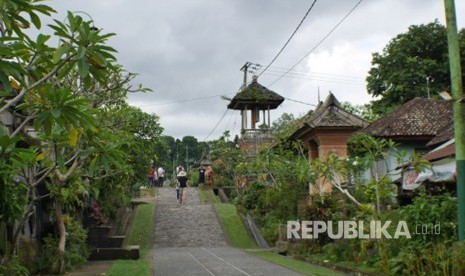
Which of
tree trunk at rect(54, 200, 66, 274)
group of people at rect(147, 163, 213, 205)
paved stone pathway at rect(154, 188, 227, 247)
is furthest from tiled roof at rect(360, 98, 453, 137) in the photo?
tree trunk at rect(54, 200, 66, 274)

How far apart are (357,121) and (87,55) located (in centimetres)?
1327

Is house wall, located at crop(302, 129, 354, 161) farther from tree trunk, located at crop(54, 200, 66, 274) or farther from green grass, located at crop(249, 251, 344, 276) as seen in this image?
tree trunk, located at crop(54, 200, 66, 274)

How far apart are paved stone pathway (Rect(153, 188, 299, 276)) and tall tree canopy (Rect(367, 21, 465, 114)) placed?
13.3m

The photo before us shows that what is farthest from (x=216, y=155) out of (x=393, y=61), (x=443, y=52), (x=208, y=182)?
(x=443, y=52)

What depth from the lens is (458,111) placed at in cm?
884

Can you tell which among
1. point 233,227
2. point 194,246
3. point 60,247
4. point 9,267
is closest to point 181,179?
point 233,227

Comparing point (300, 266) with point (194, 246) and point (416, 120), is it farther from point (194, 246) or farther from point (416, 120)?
point (416, 120)

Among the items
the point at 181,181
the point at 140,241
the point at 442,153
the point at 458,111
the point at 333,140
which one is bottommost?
the point at 140,241

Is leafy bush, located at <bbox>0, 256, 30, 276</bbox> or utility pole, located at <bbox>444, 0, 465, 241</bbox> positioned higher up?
utility pole, located at <bbox>444, 0, 465, 241</bbox>

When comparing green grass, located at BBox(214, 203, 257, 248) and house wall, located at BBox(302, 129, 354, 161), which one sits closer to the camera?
house wall, located at BBox(302, 129, 354, 161)

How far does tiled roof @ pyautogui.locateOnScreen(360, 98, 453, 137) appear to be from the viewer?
23.9 m

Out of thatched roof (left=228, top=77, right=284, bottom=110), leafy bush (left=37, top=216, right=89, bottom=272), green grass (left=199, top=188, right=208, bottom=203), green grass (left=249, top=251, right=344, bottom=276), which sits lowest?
green grass (left=249, top=251, right=344, bottom=276)

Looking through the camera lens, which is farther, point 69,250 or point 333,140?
point 333,140

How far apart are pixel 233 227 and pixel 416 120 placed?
9.89 m
